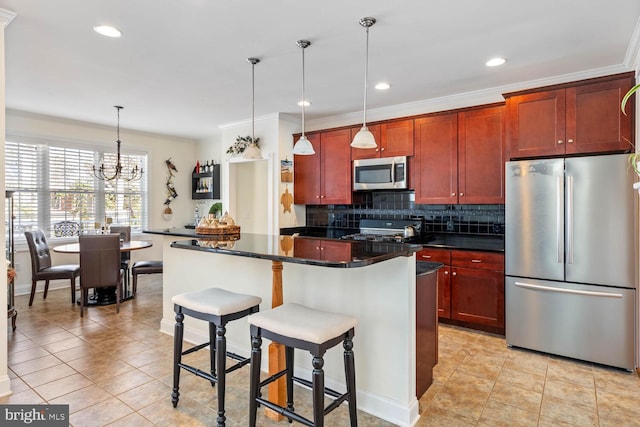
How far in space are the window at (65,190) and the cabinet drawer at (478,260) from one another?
4.91 meters

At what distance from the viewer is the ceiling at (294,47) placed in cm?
227

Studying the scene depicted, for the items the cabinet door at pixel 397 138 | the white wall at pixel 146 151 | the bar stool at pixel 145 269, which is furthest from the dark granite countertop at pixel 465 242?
the white wall at pixel 146 151

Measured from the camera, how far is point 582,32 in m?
2.54

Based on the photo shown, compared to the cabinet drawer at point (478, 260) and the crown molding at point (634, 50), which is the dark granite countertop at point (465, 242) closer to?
the cabinet drawer at point (478, 260)

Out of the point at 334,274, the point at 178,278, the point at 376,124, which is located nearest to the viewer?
the point at 334,274

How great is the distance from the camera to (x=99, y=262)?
13.6 feet

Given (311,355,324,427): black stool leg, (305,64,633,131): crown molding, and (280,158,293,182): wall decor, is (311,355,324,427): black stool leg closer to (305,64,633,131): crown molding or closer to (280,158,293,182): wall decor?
(305,64,633,131): crown molding

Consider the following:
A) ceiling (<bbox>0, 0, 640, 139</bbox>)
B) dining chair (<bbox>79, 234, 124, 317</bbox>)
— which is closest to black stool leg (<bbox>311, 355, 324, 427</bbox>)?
ceiling (<bbox>0, 0, 640, 139</bbox>)

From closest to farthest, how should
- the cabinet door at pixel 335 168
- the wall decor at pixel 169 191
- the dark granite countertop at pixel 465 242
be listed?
1. the dark granite countertop at pixel 465 242
2. the cabinet door at pixel 335 168
3. the wall decor at pixel 169 191

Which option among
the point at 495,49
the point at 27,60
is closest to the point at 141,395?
the point at 27,60

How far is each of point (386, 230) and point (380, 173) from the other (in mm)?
757

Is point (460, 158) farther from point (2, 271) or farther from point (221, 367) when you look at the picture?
point (2, 271)

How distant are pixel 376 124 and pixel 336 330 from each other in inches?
129

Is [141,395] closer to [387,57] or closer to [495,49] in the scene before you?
[387,57]
